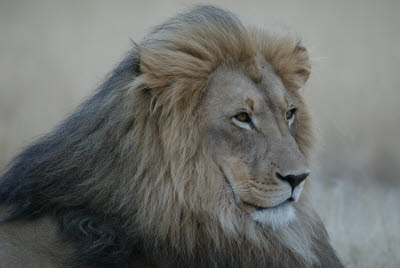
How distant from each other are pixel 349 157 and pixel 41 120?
3.73 m

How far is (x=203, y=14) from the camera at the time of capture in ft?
12.7

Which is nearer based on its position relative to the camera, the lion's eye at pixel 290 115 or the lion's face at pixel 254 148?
the lion's face at pixel 254 148

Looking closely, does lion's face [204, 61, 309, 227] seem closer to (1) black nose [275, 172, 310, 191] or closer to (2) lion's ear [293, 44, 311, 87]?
(1) black nose [275, 172, 310, 191]

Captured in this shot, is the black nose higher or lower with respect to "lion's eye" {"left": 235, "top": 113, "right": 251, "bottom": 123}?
lower

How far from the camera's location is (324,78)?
8969mm

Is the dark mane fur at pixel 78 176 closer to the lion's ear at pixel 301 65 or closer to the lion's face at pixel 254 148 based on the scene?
the lion's face at pixel 254 148

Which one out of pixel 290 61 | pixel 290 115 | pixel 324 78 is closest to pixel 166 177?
pixel 290 115

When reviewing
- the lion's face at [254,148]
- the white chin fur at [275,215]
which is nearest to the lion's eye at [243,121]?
the lion's face at [254,148]

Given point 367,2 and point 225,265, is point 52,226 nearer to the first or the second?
point 225,265

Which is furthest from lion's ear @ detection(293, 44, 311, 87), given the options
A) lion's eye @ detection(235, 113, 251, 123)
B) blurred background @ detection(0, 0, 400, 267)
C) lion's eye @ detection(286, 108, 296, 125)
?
blurred background @ detection(0, 0, 400, 267)

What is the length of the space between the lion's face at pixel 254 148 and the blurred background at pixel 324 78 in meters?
2.38

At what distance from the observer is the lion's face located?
345 centimetres

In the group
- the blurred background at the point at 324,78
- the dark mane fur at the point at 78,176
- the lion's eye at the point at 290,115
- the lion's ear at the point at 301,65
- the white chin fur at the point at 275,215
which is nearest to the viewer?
the dark mane fur at the point at 78,176

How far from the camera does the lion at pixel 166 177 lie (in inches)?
135
